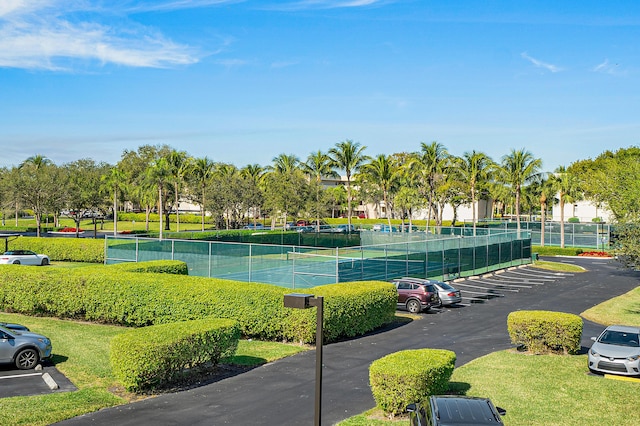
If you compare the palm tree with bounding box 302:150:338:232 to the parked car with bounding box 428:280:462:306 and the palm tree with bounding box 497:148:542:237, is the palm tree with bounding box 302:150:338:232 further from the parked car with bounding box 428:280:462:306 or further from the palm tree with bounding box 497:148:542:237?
the parked car with bounding box 428:280:462:306

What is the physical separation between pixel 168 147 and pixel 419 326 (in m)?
88.4

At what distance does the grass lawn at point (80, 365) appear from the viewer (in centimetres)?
1441

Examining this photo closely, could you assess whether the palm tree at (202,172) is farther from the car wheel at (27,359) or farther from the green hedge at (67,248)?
the car wheel at (27,359)

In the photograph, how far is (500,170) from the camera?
71.4m

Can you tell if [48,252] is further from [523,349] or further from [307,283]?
[523,349]

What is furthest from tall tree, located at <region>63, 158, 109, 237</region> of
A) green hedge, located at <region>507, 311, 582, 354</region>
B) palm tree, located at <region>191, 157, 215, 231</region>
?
green hedge, located at <region>507, 311, 582, 354</region>

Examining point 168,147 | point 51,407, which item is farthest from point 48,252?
point 168,147

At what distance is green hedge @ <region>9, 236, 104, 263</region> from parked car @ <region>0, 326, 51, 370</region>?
31138 millimetres

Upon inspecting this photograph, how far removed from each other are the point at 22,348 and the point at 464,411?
14.6 m

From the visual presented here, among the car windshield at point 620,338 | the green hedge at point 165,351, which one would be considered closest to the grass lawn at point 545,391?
the car windshield at point 620,338

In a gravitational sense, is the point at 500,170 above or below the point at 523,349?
above

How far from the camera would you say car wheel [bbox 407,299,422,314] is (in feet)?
98.2

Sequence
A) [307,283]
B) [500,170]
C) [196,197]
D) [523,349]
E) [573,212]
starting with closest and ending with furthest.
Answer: [523,349], [307,283], [500,170], [196,197], [573,212]

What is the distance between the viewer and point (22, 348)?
18.6 m
